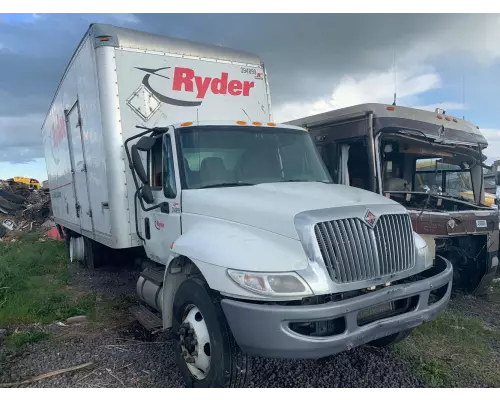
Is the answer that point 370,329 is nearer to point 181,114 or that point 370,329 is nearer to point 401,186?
point 181,114

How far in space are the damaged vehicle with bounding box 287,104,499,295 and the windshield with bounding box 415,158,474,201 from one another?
18 millimetres

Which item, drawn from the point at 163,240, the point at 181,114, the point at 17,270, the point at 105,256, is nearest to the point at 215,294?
the point at 163,240

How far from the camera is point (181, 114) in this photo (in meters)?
5.73

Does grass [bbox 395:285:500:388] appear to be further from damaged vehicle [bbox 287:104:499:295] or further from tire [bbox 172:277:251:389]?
tire [bbox 172:277:251:389]

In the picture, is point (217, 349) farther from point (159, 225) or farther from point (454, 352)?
point (454, 352)

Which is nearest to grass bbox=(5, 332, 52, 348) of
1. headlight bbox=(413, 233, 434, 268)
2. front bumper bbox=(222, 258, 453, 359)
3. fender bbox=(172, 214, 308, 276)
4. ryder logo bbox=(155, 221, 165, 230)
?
ryder logo bbox=(155, 221, 165, 230)

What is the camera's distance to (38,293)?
7.02m

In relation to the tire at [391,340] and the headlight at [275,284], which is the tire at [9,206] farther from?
the headlight at [275,284]

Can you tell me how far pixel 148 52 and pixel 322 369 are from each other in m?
4.35

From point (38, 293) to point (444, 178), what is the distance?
771 cm

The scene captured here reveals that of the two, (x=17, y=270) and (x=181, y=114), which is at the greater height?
(x=181, y=114)

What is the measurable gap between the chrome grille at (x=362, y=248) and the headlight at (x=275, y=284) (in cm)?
28

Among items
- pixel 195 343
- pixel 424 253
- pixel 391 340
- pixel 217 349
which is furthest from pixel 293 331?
pixel 391 340

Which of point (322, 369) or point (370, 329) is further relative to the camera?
point (322, 369)
